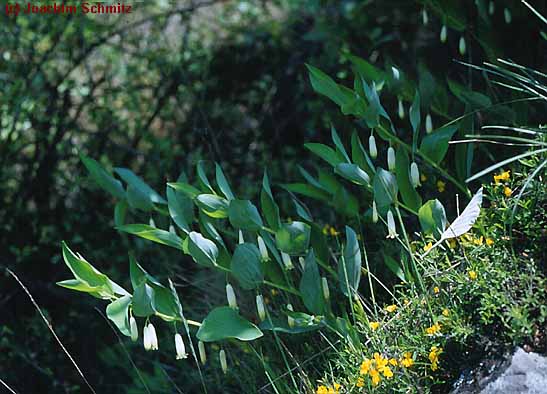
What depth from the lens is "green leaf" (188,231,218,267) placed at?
2.26m

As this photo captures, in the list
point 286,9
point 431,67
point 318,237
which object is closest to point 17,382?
point 318,237

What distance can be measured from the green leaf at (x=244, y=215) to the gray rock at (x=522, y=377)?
0.75m

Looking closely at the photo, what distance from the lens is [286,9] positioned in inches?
185

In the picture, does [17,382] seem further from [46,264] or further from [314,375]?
[314,375]

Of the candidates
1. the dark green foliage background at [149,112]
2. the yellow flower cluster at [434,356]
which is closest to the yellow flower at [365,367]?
the yellow flower cluster at [434,356]

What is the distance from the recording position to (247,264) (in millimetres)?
2297

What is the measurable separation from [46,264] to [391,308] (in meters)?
1.81

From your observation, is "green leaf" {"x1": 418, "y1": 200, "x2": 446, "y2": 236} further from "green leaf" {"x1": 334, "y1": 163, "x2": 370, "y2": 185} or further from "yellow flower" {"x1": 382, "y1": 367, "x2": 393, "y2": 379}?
"yellow flower" {"x1": 382, "y1": 367, "x2": 393, "y2": 379}

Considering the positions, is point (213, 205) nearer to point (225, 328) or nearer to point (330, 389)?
point (225, 328)

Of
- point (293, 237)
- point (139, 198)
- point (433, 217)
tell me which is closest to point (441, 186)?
point (433, 217)

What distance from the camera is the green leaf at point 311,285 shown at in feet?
7.52

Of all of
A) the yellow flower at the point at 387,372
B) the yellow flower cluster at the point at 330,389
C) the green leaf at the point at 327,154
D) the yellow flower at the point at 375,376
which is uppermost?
the green leaf at the point at 327,154

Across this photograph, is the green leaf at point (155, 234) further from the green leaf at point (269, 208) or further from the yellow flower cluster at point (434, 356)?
the yellow flower cluster at point (434, 356)

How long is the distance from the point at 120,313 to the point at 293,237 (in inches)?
19.8
